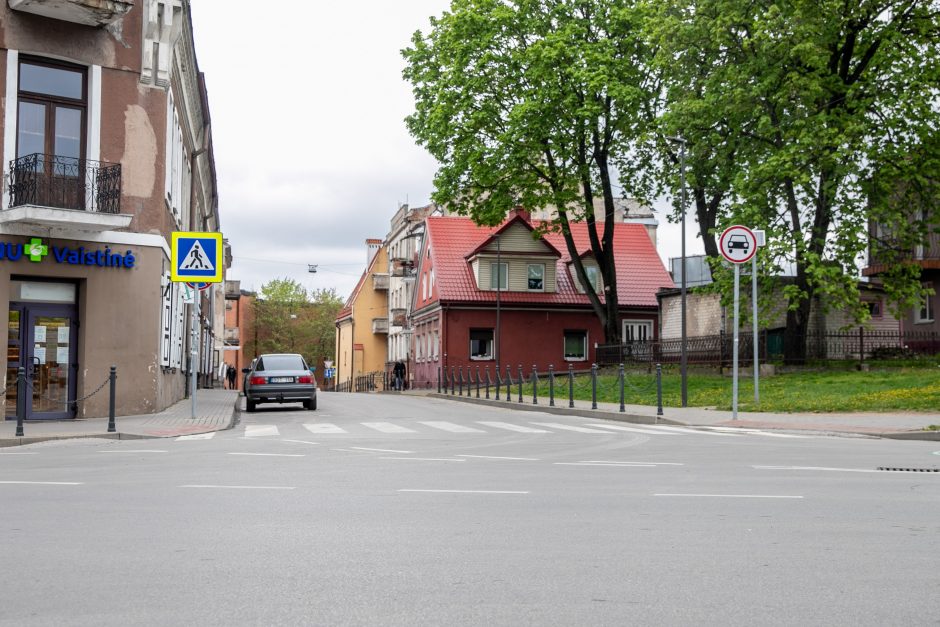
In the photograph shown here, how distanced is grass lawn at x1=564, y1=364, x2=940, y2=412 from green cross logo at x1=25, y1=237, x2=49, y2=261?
47.9 ft

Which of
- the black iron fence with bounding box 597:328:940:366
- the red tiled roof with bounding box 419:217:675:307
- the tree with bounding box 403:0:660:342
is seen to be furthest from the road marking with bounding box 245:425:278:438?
the red tiled roof with bounding box 419:217:675:307

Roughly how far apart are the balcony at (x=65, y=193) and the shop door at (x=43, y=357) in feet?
6.18

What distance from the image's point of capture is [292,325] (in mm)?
103375

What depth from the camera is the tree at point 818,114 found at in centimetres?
2866

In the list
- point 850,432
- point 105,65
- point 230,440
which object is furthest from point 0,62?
point 850,432

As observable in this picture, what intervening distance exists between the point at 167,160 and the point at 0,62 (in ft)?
14.6

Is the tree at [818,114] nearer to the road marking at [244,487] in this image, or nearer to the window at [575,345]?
the road marking at [244,487]

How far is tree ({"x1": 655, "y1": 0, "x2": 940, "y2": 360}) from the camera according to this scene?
2866cm

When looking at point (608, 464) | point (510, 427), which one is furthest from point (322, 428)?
point (608, 464)

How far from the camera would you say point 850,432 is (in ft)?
55.2

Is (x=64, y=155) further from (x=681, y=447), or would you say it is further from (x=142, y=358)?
(x=681, y=447)

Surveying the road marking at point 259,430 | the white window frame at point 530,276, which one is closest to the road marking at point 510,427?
the road marking at point 259,430

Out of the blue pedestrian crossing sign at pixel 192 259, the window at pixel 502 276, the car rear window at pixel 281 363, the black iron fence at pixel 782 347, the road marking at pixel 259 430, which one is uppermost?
the window at pixel 502 276

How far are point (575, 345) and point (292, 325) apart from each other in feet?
172
